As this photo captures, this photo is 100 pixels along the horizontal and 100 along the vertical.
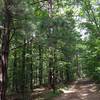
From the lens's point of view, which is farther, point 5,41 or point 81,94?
point 81,94

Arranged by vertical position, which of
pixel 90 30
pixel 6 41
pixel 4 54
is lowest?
pixel 4 54

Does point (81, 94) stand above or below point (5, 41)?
below

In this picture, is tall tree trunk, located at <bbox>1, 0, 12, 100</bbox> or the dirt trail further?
the dirt trail

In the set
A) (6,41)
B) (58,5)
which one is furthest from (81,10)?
(6,41)

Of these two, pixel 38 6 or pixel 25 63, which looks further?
pixel 25 63

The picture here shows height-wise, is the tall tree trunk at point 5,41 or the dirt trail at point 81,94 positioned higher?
the tall tree trunk at point 5,41

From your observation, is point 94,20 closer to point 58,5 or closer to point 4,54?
point 58,5

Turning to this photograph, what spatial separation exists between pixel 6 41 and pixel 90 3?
1368cm

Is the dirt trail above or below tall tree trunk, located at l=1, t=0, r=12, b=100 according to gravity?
below

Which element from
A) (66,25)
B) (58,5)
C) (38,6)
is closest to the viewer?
(66,25)

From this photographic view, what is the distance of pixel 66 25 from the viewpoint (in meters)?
9.73

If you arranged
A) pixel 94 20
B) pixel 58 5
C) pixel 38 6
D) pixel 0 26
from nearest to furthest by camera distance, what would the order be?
1. pixel 0 26
2. pixel 38 6
3. pixel 58 5
4. pixel 94 20

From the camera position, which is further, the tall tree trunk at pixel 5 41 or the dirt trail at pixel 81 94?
the dirt trail at pixel 81 94

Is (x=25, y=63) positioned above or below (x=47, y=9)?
below
